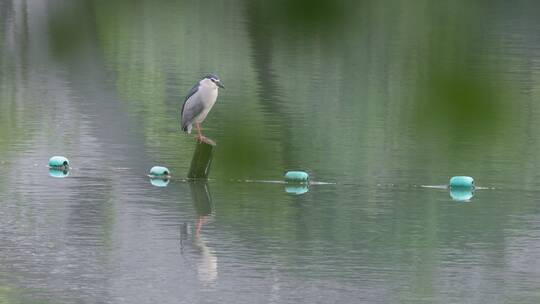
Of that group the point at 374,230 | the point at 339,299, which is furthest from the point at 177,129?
the point at 339,299

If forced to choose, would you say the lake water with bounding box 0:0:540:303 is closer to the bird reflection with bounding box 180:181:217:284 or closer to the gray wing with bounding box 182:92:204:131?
the bird reflection with bounding box 180:181:217:284

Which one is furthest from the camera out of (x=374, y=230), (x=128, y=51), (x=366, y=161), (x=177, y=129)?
(x=128, y=51)

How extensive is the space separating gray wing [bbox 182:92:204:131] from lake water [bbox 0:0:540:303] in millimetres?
747

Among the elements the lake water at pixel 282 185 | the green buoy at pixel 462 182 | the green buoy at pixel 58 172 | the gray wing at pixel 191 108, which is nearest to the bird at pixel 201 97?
the gray wing at pixel 191 108

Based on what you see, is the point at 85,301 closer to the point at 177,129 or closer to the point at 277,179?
the point at 277,179

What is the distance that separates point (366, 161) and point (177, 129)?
379 cm

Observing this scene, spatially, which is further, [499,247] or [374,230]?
[374,230]

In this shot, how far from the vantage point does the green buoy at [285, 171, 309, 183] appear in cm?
1447

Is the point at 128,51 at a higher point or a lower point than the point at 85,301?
higher

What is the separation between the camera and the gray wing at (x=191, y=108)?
1556cm

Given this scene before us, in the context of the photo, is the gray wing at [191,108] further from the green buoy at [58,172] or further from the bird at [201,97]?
the green buoy at [58,172]

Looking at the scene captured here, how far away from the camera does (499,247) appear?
10938mm

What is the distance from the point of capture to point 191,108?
15.6m

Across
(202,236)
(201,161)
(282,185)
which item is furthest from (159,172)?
(202,236)
